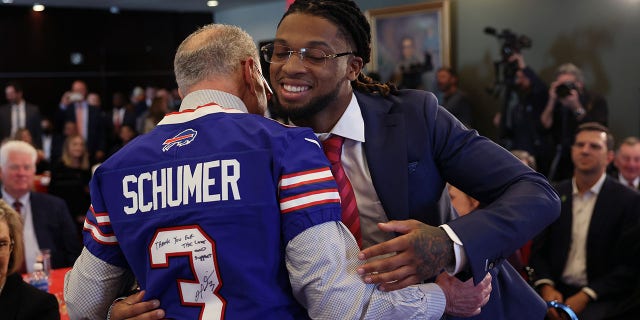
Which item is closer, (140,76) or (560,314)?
(560,314)

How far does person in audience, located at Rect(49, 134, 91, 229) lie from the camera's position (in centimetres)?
611

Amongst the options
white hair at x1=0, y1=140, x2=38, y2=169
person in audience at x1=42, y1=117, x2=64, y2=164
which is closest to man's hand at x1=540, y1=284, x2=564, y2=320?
white hair at x1=0, y1=140, x2=38, y2=169

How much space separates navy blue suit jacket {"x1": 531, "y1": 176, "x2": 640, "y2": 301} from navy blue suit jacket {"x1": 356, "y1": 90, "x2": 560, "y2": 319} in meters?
2.22

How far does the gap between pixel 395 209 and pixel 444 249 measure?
20 cm

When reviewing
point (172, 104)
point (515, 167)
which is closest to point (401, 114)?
point (515, 167)

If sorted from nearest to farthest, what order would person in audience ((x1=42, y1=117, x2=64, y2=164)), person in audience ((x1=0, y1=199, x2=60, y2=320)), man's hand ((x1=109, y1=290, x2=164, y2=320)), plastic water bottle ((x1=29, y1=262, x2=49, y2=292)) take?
man's hand ((x1=109, y1=290, x2=164, y2=320)) → person in audience ((x1=0, y1=199, x2=60, y2=320)) → plastic water bottle ((x1=29, y1=262, x2=49, y2=292)) → person in audience ((x1=42, y1=117, x2=64, y2=164))

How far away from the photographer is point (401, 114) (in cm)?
177

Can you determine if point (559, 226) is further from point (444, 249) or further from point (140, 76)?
point (140, 76)

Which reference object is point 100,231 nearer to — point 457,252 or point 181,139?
point 181,139

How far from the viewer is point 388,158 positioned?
172 centimetres

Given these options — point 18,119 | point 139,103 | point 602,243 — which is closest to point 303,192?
point 602,243

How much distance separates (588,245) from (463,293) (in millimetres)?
2543

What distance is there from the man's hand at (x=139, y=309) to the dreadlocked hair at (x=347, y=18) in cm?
72

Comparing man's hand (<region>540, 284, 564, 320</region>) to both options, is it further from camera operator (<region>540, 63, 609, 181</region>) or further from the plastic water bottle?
camera operator (<region>540, 63, 609, 181</region>)
